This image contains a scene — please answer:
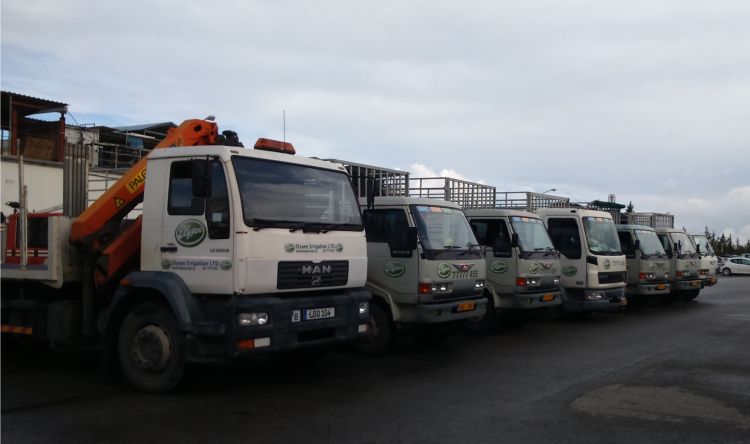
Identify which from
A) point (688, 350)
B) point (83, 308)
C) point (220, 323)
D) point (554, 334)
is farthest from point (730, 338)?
point (83, 308)

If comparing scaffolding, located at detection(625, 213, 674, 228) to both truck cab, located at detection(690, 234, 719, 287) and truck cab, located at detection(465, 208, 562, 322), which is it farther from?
truck cab, located at detection(465, 208, 562, 322)

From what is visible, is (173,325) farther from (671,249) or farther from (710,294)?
Answer: (710,294)

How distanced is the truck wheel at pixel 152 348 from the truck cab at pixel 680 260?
15389 mm

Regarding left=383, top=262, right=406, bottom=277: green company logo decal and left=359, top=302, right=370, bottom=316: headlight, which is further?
left=383, top=262, right=406, bottom=277: green company logo decal

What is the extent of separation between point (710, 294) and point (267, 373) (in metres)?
20.2

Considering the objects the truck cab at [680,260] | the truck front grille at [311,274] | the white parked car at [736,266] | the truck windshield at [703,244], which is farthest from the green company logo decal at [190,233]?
the white parked car at [736,266]

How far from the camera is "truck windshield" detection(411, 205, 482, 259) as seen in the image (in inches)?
386

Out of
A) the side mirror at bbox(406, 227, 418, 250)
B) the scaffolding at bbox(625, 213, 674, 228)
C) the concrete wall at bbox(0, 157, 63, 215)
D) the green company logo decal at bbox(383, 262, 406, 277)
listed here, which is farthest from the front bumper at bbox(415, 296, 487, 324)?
the scaffolding at bbox(625, 213, 674, 228)

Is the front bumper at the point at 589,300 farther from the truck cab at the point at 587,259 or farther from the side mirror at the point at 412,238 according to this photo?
the side mirror at the point at 412,238

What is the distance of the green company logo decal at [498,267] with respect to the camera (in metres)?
12.1

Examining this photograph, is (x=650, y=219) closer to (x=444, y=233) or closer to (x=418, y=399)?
(x=444, y=233)

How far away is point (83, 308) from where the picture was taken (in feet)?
25.6

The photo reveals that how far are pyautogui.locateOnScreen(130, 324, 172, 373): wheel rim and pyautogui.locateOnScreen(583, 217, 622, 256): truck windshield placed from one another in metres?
9.76

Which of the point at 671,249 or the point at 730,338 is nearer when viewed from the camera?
the point at 730,338
